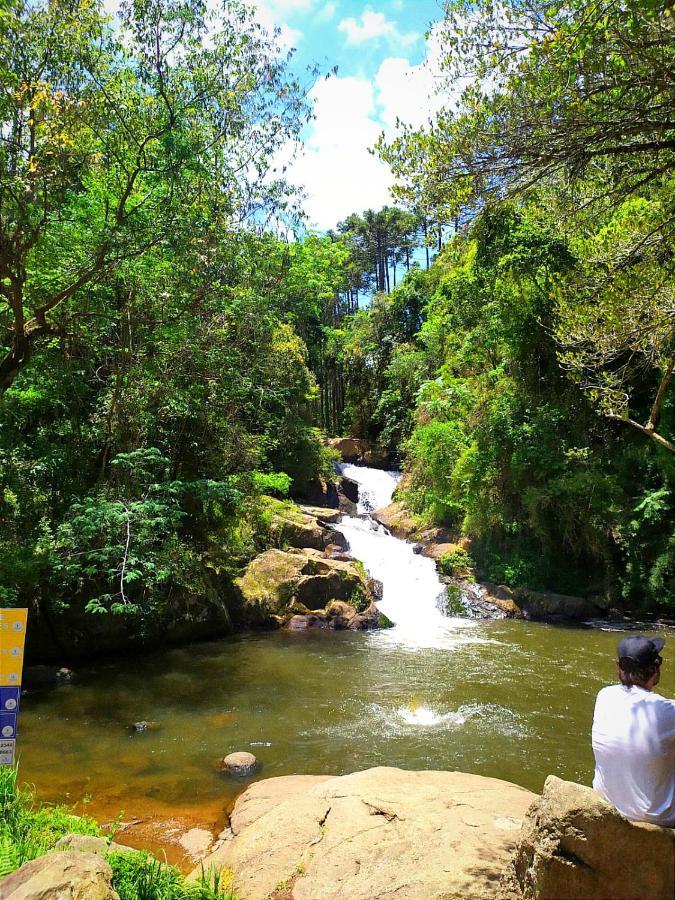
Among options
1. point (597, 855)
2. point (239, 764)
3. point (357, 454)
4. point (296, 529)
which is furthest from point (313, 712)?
point (357, 454)

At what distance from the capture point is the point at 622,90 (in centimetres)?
440

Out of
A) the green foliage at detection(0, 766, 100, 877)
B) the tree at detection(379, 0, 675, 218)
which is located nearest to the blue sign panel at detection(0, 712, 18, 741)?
the green foliage at detection(0, 766, 100, 877)

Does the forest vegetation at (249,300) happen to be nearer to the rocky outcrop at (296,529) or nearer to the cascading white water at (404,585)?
the rocky outcrop at (296,529)

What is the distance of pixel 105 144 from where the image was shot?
8805 mm

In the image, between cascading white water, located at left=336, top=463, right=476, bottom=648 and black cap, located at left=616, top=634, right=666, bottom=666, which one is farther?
cascading white water, located at left=336, top=463, right=476, bottom=648

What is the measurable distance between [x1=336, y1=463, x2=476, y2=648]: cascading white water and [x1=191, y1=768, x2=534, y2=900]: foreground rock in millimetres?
7455

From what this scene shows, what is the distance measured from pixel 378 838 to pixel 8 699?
279 cm

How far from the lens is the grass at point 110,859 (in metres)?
3.54

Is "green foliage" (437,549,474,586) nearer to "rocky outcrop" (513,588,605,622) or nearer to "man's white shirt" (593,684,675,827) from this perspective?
"rocky outcrop" (513,588,605,622)

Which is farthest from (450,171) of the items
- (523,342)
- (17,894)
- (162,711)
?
(523,342)

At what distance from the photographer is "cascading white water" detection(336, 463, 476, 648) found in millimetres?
13548

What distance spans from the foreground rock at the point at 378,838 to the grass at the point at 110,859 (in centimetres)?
33

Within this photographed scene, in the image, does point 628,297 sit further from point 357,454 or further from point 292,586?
point 357,454

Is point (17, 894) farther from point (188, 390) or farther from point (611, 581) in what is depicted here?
point (611, 581)
